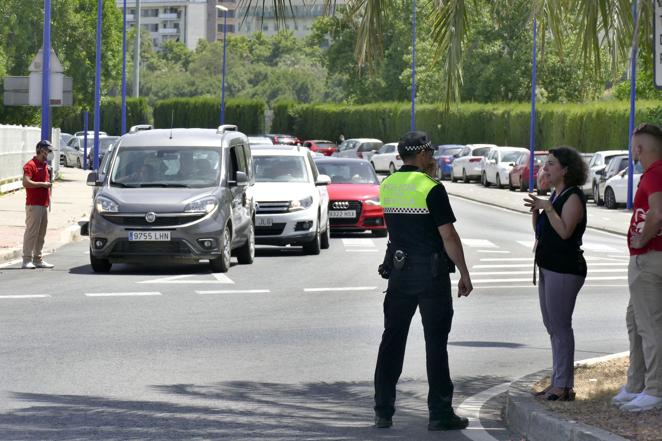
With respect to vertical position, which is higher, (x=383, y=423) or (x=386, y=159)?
(x=383, y=423)

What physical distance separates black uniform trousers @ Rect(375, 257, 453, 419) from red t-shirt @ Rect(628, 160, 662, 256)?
44.1 inches

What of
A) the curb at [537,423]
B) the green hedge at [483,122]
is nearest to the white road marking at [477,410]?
the curb at [537,423]

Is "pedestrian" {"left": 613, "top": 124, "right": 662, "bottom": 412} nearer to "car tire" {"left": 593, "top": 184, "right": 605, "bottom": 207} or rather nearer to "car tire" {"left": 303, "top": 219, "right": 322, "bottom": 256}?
"car tire" {"left": 303, "top": 219, "right": 322, "bottom": 256}

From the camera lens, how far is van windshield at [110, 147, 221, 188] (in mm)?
20797

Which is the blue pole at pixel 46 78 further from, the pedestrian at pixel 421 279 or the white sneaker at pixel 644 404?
the white sneaker at pixel 644 404

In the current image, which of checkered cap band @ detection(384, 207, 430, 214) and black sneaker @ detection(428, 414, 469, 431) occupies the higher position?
checkered cap band @ detection(384, 207, 430, 214)

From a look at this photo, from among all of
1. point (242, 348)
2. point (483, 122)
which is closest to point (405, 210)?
point (242, 348)

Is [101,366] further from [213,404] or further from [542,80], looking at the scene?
[542,80]

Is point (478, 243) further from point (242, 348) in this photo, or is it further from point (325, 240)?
point (242, 348)

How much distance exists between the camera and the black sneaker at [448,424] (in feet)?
28.8

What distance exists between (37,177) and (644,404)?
13244mm

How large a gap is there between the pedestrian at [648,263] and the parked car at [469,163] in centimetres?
5344

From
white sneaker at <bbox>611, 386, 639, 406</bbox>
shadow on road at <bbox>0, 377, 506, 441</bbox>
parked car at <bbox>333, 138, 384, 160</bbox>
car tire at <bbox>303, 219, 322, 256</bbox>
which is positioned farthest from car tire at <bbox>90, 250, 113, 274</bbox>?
parked car at <bbox>333, 138, 384, 160</bbox>

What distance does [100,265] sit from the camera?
20.3 meters
